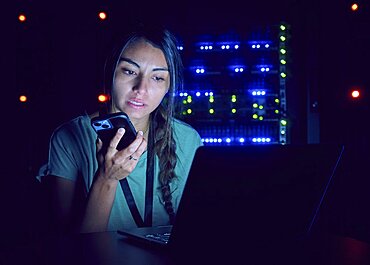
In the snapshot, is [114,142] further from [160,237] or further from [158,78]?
[158,78]

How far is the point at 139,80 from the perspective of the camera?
1823mm

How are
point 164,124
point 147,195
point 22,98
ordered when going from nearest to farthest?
point 147,195 < point 164,124 < point 22,98

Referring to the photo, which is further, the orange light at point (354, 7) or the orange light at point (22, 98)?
the orange light at point (22, 98)

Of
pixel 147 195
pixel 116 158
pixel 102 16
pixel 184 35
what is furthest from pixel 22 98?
pixel 116 158

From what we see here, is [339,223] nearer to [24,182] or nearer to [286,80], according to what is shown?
[286,80]

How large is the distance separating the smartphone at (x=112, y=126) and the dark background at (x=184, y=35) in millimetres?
1731

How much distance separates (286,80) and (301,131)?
35cm

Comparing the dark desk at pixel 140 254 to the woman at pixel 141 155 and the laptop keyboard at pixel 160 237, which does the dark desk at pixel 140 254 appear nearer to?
the laptop keyboard at pixel 160 237

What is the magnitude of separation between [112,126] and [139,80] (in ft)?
1.37

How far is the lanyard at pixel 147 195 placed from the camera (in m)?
1.61

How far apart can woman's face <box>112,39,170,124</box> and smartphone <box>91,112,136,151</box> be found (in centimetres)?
36

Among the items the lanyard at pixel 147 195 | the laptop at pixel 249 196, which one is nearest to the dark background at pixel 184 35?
the lanyard at pixel 147 195

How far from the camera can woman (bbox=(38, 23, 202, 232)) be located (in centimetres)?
174

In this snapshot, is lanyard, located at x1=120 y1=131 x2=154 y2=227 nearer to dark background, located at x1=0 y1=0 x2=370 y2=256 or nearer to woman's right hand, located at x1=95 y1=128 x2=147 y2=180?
woman's right hand, located at x1=95 y1=128 x2=147 y2=180
